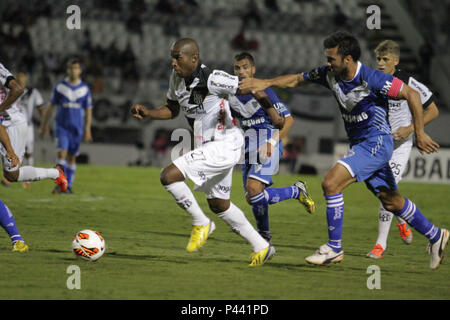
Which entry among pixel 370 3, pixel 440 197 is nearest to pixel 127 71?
pixel 370 3

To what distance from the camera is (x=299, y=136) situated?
73.5 ft

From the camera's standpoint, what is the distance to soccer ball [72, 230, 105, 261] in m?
6.62

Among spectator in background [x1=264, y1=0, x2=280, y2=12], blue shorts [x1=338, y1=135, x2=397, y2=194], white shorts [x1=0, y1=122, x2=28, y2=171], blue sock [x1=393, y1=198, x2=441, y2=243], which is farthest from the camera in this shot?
spectator in background [x1=264, y1=0, x2=280, y2=12]

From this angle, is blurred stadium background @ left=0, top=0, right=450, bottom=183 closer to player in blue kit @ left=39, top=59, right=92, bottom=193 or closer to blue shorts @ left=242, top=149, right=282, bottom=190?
player in blue kit @ left=39, top=59, right=92, bottom=193

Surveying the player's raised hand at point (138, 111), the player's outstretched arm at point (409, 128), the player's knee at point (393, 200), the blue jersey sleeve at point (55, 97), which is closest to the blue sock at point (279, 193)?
the player's outstretched arm at point (409, 128)

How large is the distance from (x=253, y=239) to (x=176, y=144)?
14985mm

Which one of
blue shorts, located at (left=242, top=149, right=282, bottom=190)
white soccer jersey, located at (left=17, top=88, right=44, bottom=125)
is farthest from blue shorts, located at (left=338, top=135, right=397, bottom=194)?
white soccer jersey, located at (left=17, top=88, right=44, bottom=125)

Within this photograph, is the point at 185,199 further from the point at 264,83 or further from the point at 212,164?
the point at 264,83

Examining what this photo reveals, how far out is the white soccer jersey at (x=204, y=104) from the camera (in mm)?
6734

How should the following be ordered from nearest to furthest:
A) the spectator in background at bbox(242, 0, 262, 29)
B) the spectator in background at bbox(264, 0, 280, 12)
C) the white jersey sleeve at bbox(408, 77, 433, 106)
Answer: the white jersey sleeve at bbox(408, 77, 433, 106)
the spectator in background at bbox(242, 0, 262, 29)
the spectator in background at bbox(264, 0, 280, 12)

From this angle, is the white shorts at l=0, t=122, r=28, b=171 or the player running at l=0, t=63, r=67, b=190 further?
the white shorts at l=0, t=122, r=28, b=171

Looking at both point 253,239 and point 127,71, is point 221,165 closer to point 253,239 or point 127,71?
point 253,239

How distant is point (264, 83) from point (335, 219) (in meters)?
1.44

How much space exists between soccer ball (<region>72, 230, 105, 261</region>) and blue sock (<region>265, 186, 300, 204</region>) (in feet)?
7.42
